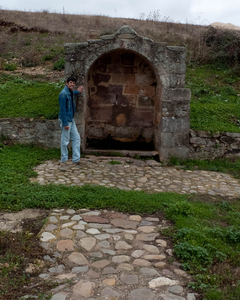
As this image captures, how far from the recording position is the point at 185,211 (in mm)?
3990

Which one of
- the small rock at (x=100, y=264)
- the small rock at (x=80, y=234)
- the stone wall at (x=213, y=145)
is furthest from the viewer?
the stone wall at (x=213, y=145)

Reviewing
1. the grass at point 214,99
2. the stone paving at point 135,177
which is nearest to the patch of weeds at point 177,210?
the stone paving at point 135,177

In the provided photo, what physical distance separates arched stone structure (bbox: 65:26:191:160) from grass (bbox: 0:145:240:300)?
8.55 ft

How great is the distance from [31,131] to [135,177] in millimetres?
3181

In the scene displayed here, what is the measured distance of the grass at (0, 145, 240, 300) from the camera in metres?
2.75

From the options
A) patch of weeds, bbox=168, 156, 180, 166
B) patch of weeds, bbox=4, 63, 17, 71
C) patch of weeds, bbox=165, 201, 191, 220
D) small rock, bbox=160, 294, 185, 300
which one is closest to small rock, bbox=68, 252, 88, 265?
small rock, bbox=160, 294, 185, 300

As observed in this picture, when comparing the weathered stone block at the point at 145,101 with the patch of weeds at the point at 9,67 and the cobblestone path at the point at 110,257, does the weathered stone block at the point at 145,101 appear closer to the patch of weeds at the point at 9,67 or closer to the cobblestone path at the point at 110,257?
the cobblestone path at the point at 110,257

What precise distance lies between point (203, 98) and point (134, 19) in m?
12.5

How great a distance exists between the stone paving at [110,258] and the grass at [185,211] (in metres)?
0.15

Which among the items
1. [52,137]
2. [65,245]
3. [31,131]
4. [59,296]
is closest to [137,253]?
[65,245]

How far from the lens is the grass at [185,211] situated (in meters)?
2.75

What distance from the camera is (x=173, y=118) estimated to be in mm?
7242

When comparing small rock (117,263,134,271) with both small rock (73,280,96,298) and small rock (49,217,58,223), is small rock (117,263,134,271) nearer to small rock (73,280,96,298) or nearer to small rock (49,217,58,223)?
small rock (73,280,96,298)

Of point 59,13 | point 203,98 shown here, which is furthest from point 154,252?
point 59,13
